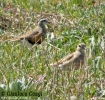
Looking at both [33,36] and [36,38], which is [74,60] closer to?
[33,36]

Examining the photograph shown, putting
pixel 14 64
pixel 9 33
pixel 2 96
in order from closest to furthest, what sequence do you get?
pixel 2 96 → pixel 14 64 → pixel 9 33

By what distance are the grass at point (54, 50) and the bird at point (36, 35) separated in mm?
166

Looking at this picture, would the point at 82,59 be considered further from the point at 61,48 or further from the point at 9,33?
the point at 9,33

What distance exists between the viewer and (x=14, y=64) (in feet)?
26.8

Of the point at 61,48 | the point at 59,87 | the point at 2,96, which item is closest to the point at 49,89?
the point at 59,87

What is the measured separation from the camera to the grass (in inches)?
268

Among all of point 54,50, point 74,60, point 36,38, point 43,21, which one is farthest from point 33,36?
point 74,60

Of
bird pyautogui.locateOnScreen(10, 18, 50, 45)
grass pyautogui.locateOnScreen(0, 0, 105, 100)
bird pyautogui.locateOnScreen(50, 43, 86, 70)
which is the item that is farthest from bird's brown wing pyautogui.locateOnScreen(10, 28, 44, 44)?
bird pyautogui.locateOnScreen(50, 43, 86, 70)

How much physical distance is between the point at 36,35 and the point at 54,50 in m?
1.37

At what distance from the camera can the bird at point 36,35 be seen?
10250mm

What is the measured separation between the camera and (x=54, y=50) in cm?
930

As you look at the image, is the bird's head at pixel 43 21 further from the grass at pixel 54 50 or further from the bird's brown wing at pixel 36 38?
the bird's brown wing at pixel 36 38

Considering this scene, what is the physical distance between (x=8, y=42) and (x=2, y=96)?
12.0 ft

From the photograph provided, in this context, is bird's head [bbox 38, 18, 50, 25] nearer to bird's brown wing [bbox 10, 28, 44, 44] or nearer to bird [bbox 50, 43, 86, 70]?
bird's brown wing [bbox 10, 28, 44, 44]
